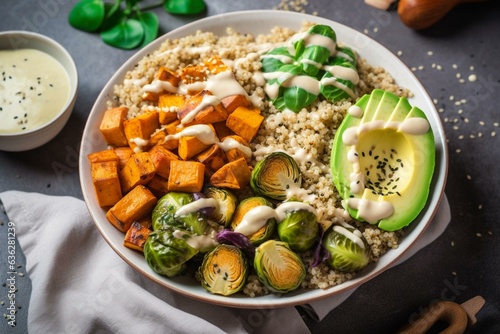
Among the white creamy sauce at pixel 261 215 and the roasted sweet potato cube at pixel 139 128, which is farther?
the roasted sweet potato cube at pixel 139 128

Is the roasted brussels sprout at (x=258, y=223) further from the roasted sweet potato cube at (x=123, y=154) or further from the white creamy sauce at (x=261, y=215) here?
the roasted sweet potato cube at (x=123, y=154)

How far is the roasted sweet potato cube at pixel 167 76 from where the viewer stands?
2.88 metres

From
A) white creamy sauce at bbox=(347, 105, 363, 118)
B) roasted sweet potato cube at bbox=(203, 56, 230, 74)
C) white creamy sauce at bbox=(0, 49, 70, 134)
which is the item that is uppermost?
white creamy sauce at bbox=(347, 105, 363, 118)

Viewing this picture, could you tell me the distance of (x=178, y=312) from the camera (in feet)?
8.86

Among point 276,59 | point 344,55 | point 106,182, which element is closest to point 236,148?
point 276,59

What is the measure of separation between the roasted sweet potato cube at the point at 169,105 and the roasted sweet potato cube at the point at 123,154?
0.77ft

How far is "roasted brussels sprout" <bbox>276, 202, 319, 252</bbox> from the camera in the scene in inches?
97.0

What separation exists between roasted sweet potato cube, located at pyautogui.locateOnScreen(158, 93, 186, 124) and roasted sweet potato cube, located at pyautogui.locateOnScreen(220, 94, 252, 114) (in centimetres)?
24

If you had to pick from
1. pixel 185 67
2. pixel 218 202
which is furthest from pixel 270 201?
pixel 185 67

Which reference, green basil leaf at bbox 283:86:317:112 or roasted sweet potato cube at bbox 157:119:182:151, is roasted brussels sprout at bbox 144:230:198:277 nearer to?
roasted sweet potato cube at bbox 157:119:182:151

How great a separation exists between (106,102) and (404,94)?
64.1 inches

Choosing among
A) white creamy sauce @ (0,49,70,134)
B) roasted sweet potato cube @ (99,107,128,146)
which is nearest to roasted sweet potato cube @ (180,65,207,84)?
roasted sweet potato cube @ (99,107,128,146)

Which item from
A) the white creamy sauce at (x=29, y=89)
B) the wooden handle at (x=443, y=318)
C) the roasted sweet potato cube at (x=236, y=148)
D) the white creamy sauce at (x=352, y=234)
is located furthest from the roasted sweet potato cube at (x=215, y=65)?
the wooden handle at (x=443, y=318)

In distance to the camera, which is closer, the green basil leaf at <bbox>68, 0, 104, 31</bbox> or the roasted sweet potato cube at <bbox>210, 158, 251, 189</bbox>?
the roasted sweet potato cube at <bbox>210, 158, 251, 189</bbox>
